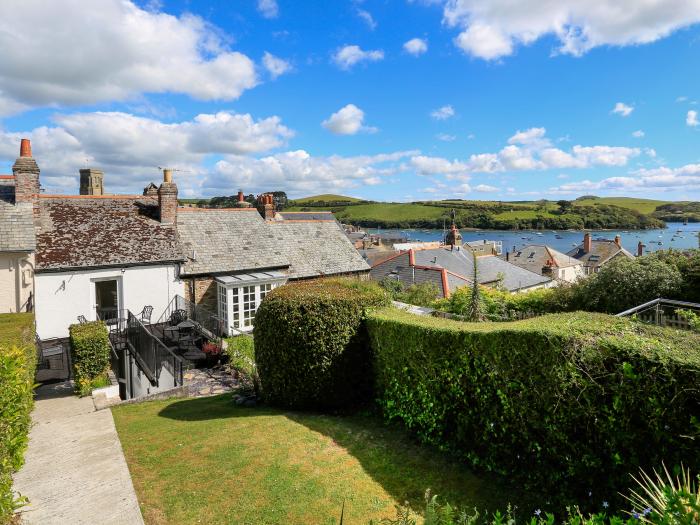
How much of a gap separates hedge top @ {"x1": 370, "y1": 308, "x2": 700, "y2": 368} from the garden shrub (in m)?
9.71

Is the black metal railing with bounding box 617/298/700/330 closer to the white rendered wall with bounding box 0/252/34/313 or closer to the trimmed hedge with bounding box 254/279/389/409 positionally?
the trimmed hedge with bounding box 254/279/389/409

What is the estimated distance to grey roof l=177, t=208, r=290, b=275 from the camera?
2041cm

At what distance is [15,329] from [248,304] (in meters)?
10.9

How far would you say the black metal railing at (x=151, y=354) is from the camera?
12406mm

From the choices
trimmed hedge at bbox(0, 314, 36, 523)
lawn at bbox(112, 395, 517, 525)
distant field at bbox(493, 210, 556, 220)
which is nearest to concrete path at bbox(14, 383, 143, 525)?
lawn at bbox(112, 395, 517, 525)

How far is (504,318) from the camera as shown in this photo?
19359mm

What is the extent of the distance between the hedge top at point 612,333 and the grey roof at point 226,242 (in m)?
15.6

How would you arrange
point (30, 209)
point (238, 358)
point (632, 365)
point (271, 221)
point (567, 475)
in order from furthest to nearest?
point (271, 221) → point (30, 209) → point (238, 358) → point (567, 475) → point (632, 365)

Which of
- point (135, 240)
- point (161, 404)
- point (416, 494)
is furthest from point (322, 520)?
point (135, 240)

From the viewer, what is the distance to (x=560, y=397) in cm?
550

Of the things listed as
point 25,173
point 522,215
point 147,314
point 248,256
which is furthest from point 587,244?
point 522,215

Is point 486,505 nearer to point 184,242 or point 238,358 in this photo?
point 238,358

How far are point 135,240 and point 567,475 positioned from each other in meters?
19.2

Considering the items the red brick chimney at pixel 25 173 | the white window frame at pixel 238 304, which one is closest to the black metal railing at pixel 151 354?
the white window frame at pixel 238 304
